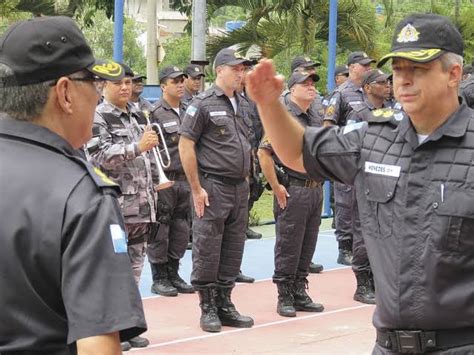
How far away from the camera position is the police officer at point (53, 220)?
2268 millimetres

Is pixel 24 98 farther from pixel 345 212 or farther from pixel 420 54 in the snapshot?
pixel 345 212

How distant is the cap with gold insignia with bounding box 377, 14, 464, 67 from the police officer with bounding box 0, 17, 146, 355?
1.58m

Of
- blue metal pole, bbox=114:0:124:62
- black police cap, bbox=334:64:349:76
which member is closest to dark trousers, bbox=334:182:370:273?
blue metal pole, bbox=114:0:124:62

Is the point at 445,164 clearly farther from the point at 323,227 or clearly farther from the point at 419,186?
the point at 323,227

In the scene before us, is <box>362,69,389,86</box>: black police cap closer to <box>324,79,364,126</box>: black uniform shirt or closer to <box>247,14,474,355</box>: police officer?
<box>324,79,364,126</box>: black uniform shirt

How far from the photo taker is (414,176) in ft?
11.8

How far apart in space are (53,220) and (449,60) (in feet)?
6.56

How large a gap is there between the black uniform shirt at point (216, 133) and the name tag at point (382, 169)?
4.09 metres

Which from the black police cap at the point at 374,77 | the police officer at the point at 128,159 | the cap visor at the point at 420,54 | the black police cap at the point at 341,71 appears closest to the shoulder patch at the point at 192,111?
the police officer at the point at 128,159

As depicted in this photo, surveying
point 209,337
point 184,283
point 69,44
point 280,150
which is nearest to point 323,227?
point 184,283

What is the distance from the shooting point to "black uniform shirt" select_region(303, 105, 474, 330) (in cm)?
346

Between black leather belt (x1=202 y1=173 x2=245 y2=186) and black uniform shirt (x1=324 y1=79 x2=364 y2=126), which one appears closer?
black leather belt (x1=202 y1=173 x2=245 y2=186)

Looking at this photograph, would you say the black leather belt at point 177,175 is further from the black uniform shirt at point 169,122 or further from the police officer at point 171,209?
the black uniform shirt at point 169,122

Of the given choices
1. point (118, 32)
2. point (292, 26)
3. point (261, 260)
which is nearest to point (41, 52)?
point (118, 32)
